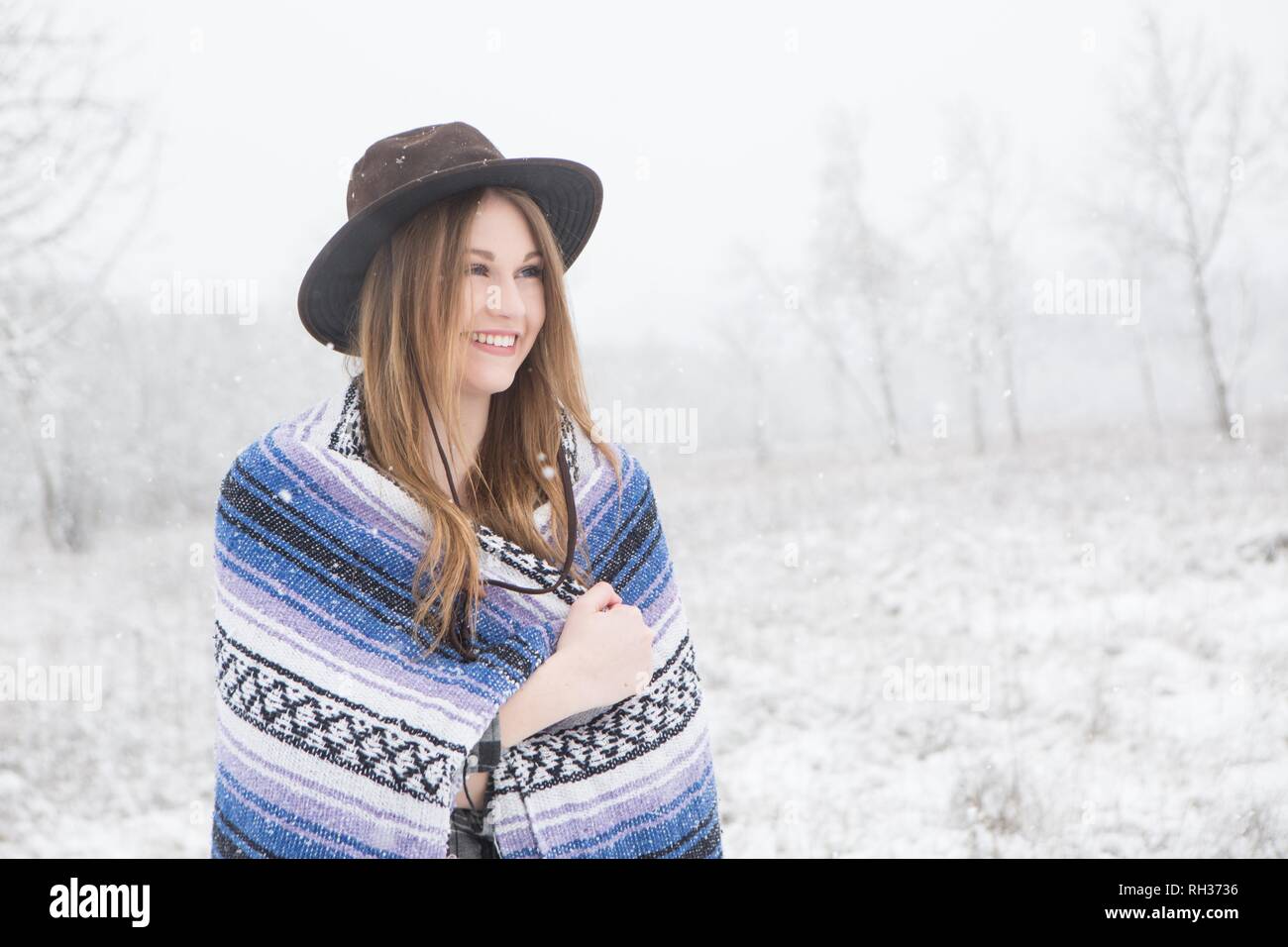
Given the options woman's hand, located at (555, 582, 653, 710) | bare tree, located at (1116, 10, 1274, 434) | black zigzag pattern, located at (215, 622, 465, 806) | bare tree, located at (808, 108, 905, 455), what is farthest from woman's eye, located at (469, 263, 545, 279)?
bare tree, located at (808, 108, 905, 455)

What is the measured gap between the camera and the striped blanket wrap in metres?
1.31

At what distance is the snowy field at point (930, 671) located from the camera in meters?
3.99

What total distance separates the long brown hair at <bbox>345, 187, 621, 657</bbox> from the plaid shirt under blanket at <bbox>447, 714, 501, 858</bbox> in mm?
152

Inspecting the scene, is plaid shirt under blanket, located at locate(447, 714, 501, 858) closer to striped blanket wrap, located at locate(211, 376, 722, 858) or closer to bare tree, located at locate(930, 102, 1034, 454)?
striped blanket wrap, located at locate(211, 376, 722, 858)

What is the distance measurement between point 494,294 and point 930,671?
5240 mm

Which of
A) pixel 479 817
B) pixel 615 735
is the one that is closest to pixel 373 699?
pixel 479 817

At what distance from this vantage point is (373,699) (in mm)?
1334

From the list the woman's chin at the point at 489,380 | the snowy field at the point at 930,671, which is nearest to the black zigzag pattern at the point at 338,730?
the woman's chin at the point at 489,380

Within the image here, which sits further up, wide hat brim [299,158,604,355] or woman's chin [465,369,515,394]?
wide hat brim [299,158,604,355]

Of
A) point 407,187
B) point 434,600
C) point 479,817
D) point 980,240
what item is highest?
point 980,240

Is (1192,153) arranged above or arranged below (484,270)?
above

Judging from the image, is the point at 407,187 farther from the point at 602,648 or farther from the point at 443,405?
the point at 602,648

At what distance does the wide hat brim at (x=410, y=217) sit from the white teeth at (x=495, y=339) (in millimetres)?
244

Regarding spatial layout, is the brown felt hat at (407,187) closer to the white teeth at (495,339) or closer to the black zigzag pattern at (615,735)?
the white teeth at (495,339)
